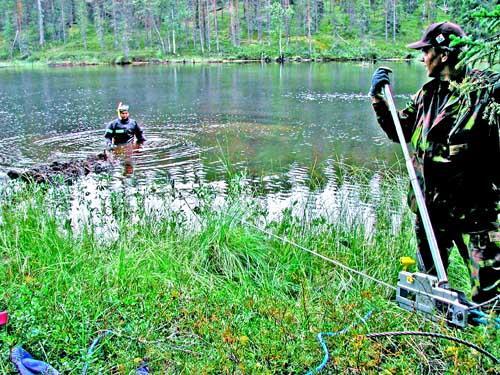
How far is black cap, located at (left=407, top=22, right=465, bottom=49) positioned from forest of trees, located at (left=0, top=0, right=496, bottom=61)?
68.4 metres

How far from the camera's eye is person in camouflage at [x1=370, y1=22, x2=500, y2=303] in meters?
3.21

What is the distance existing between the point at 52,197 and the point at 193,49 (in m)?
74.6

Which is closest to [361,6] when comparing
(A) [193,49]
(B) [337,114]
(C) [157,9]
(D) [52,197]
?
(A) [193,49]

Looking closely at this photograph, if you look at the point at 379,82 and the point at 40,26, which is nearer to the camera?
the point at 379,82

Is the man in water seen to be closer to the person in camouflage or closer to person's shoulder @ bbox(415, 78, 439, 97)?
person's shoulder @ bbox(415, 78, 439, 97)

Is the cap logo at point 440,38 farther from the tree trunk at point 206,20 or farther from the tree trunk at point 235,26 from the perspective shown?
the tree trunk at point 206,20

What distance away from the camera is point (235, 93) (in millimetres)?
29562

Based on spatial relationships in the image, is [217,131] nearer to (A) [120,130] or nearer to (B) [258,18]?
(A) [120,130]

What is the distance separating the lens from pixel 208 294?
396cm

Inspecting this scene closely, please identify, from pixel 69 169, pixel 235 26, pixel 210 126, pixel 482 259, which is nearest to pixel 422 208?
pixel 482 259

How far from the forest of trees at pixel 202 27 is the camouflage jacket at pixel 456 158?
68.5m

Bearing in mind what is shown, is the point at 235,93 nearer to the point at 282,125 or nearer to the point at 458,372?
the point at 282,125

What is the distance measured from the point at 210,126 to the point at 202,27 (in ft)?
217

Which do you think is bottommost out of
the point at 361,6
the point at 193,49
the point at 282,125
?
the point at 282,125
